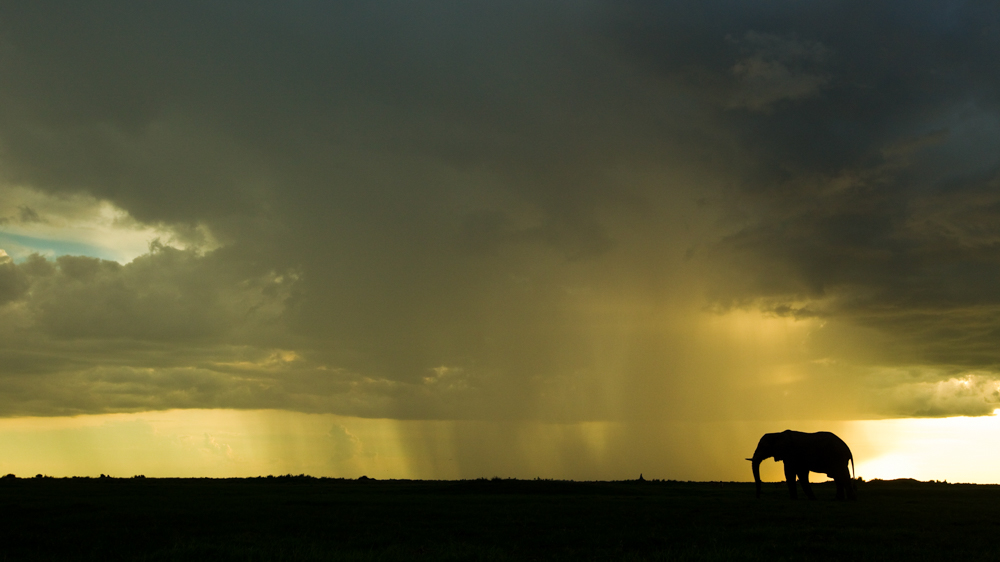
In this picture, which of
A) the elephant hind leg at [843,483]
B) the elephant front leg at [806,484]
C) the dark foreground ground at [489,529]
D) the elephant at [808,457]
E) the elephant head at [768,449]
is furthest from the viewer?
the elephant head at [768,449]

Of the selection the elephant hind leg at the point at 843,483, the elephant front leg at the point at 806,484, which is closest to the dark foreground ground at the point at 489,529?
the elephant hind leg at the point at 843,483

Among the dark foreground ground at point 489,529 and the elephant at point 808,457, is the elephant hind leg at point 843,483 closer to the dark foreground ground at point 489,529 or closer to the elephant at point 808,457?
the elephant at point 808,457

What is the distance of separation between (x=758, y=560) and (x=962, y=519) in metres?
19.2

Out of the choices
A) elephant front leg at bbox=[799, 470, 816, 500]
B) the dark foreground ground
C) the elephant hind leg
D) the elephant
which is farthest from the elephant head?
the dark foreground ground

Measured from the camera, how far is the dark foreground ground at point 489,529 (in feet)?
67.5

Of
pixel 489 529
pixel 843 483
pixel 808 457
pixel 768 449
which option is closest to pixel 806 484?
pixel 808 457

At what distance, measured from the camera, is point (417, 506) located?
3822cm

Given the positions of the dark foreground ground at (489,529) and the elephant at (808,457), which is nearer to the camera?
the dark foreground ground at (489,529)

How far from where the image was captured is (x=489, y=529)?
89.1 feet

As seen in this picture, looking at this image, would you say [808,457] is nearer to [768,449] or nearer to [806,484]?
[806,484]

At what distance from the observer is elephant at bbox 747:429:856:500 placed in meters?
45.9

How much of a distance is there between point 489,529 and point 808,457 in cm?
3124

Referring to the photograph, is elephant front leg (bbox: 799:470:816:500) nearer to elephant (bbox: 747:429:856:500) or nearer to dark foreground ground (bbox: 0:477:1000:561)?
elephant (bbox: 747:429:856:500)

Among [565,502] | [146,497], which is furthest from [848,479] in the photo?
[146,497]
